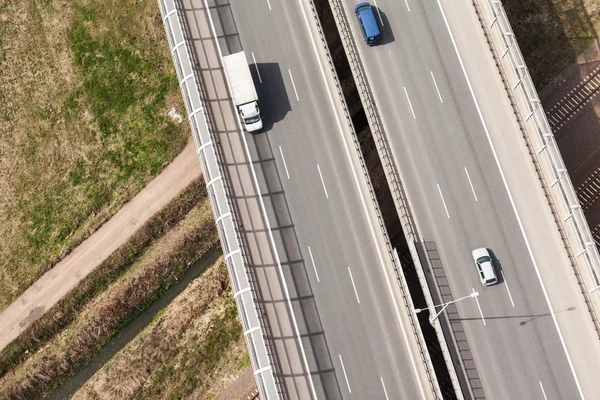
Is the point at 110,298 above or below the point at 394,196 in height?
above

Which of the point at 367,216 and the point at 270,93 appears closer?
the point at 367,216

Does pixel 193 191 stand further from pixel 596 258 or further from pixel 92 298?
pixel 596 258

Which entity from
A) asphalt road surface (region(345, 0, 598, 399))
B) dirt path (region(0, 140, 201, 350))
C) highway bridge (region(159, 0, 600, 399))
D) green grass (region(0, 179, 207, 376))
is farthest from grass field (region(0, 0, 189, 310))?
asphalt road surface (region(345, 0, 598, 399))

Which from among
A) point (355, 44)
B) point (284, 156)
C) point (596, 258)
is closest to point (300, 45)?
point (355, 44)

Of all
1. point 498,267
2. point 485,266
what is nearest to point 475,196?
point 485,266

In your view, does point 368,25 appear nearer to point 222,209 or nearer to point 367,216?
point 367,216

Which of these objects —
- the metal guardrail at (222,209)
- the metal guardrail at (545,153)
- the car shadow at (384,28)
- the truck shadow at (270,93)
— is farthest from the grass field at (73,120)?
the metal guardrail at (545,153)
